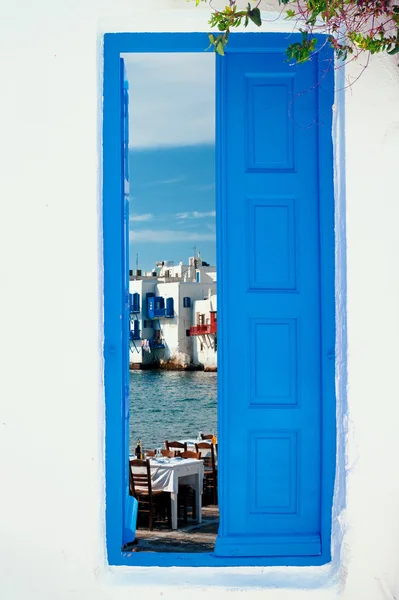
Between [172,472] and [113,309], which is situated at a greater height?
[113,309]

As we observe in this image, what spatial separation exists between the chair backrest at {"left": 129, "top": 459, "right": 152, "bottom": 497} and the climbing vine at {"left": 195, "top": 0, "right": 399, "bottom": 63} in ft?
18.4

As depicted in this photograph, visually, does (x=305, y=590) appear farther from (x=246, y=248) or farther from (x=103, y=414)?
(x=246, y=248)

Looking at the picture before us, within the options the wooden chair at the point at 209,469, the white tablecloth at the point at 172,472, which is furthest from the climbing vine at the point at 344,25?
the wooden chair at the point at 209,469

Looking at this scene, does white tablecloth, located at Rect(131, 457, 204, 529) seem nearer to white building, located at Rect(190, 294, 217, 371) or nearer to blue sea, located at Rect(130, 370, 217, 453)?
blue sea, located at Rect(130, 370, 217, 453)

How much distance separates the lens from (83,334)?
3.24 meters

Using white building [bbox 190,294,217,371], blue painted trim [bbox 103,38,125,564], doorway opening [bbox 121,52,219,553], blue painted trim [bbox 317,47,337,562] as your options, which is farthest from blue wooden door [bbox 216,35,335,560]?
white building [bbox 190,294,217,371]

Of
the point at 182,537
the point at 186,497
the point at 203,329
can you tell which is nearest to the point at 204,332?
the point at 203,329

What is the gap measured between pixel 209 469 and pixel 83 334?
23.1 feet

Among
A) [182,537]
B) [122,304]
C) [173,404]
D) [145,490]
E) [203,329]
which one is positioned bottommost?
[173,404]

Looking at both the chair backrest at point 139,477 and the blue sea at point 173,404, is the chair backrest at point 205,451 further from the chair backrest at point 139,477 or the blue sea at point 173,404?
the blue sea at point 173,404

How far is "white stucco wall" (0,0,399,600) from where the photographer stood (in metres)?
3.21

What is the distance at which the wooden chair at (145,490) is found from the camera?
8234 mm

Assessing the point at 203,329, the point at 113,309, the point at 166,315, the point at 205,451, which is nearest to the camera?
the point at 113,309

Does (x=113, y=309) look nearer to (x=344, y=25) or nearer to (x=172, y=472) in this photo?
(x=344, y=25)
